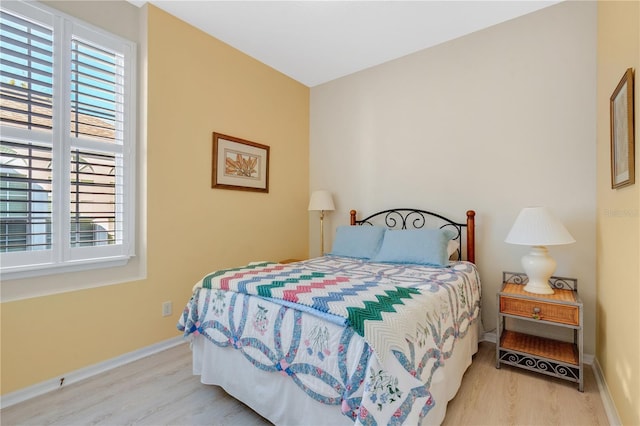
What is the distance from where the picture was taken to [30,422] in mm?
1659

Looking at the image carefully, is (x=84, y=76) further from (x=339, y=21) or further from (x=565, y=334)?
(x=565, y=334)

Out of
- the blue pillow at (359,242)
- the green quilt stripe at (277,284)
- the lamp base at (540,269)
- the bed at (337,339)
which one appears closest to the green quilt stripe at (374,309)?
the bed at (337,339)

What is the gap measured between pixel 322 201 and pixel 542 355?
241 cm

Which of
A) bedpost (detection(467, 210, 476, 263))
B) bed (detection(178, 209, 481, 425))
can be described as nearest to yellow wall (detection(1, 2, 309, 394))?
bed (detection(178, 209, 481, 425))

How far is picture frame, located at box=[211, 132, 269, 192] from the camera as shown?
9.84ft

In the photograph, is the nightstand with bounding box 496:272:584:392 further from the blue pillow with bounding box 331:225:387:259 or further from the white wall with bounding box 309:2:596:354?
the blue pillow with bounding box 331:225:387:259

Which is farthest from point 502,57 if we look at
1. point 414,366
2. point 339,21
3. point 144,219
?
point 144,219

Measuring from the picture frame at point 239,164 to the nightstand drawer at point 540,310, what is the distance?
8.49ft

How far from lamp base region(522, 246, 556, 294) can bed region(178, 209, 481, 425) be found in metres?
0.40

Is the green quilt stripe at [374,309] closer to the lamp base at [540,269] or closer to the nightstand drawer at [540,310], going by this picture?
the nightstand drawer at [540,310]

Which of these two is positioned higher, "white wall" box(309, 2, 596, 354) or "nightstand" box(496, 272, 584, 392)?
"white wall" box(309, 2, 596, 354)

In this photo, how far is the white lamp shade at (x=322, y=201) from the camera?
3.56 metres

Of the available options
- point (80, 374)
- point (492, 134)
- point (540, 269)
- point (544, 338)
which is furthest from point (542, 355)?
point (80, 374)

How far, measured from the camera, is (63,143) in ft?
6.93
